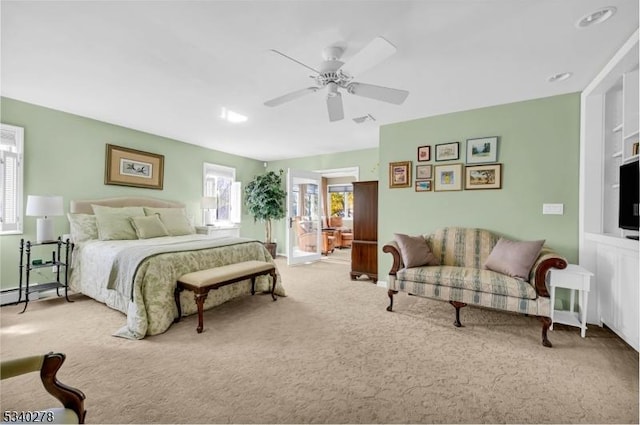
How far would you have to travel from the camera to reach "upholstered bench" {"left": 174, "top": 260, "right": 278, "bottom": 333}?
8.63ft

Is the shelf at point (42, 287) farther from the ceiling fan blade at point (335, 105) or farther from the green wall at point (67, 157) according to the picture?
the ceiling fan blade at point (335, 105)

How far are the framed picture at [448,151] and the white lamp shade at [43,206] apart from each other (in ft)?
15.7

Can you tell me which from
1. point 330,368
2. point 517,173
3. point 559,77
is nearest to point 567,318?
point 517,173

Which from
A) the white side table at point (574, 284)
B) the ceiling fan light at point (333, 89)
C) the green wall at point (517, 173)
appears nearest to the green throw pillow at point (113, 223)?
the ceiling fan light at point (333, 89)

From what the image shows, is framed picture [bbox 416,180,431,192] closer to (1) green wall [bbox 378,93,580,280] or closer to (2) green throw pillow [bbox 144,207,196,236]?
(1) green wall [bbox 378,93,580,280]

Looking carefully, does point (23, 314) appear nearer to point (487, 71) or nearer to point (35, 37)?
point (35, 37)

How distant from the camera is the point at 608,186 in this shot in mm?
2822

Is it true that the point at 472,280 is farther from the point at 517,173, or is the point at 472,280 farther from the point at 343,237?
the point at 343,237

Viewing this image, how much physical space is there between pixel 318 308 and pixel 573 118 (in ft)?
11.6

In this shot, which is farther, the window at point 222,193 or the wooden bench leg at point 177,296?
the window at point 222,193

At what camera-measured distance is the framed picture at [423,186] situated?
3851 mm

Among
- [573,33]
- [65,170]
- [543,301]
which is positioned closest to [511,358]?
[543,301]

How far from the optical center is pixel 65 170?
380cm

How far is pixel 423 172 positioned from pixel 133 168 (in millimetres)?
4550
